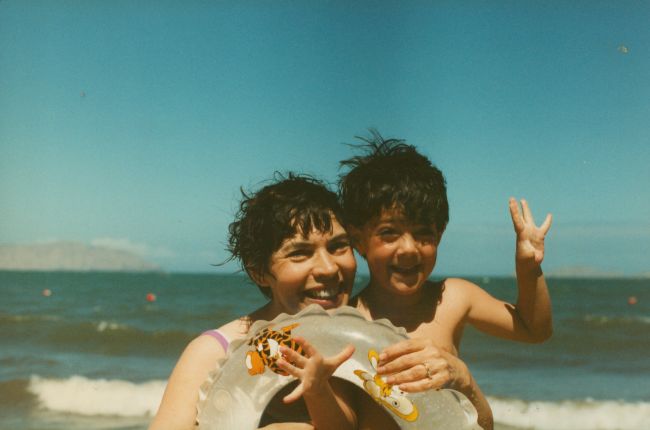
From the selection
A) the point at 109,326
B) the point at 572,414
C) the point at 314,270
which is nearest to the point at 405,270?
the point at 314,270

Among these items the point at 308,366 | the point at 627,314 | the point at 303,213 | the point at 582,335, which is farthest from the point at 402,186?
the point at 627,314

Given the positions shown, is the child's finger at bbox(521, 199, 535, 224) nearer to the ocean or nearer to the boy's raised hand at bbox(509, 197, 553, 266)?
the boy's raised hand at bbox(509, 197, 553, 266)

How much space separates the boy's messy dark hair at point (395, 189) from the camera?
3090mm

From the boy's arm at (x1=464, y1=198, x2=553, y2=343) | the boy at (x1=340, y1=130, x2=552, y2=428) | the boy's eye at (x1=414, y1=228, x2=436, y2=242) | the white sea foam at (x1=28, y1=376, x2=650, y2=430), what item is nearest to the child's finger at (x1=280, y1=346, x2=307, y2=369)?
the boy at (x1=340, y1=130, x2=552, y2=428)

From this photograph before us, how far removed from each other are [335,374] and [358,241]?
29.6 inches

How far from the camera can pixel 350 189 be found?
3.23 metres

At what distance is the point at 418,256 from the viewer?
3.07 metres

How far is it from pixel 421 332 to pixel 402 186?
0.65 metres

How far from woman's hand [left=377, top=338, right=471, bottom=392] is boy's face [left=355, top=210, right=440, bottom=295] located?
24.9 inches

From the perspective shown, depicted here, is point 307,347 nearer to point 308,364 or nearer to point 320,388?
point 308,364

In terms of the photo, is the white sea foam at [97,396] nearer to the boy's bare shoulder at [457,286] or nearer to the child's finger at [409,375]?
the boy's bare shoulder at [457,286]

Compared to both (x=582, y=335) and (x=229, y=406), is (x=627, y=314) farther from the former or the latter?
(x=229, y=406)

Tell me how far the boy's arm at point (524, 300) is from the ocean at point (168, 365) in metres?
5.30

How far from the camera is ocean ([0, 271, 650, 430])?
853 centimetres
